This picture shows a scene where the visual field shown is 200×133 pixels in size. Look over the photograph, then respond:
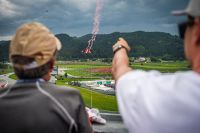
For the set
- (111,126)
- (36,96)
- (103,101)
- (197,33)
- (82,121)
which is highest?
(197,33)

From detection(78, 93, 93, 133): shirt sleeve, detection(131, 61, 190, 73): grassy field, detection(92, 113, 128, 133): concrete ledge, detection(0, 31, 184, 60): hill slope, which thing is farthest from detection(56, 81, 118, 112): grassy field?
detection(78, 93, 93, 133): shirt sleeve

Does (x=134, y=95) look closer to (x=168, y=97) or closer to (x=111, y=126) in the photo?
(x=168, y=97)

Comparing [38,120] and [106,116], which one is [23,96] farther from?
[106,116]

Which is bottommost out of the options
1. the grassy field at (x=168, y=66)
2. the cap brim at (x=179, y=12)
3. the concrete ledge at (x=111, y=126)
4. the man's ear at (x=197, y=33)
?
the concrete ledge at (x=111, y=126)

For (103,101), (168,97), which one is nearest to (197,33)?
(168,97)

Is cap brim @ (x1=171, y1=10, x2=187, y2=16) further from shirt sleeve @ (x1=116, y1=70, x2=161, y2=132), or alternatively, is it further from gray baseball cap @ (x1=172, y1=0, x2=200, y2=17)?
shirt sleeve @ (x1=116, y1=70, x2=161, y2=132)

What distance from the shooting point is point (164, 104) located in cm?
97

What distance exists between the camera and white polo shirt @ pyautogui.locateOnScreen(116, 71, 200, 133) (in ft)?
3.15

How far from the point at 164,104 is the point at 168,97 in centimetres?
2

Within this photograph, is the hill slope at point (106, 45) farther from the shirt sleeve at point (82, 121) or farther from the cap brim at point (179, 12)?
the cap brim at point (179, 12)

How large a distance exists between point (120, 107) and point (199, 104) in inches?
10.4

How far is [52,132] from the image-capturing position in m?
1.67

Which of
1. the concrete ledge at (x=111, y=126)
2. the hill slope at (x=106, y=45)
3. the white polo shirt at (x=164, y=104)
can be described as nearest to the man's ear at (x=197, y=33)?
the white polo shirt at (x=164, y=104)

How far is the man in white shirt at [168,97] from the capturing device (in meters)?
0.96
